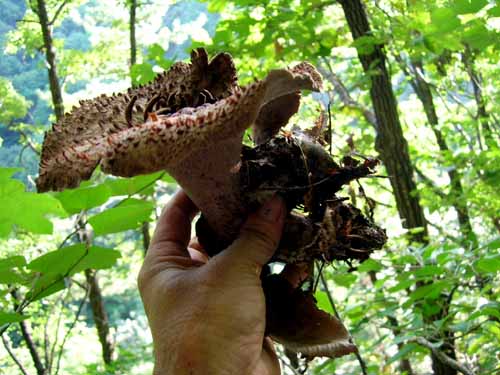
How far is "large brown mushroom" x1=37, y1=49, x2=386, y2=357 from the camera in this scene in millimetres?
1220

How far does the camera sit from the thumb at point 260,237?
131cm

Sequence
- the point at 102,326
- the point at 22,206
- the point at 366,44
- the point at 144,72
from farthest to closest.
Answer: the point at 102,326 < the point at 366,44 < the point at 144,72 < the point at 22,206

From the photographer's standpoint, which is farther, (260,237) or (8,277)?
(8,277)

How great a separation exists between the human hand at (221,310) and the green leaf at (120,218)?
349 mm

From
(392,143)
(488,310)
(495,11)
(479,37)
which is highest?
(392,143)

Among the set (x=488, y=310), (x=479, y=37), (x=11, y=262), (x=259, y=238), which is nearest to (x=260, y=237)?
(x=259, y=238)

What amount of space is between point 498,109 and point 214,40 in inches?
121

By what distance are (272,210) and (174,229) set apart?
48cm

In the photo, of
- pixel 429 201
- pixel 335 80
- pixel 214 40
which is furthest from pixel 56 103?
pixel 429 201

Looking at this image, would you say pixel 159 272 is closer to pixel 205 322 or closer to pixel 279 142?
pixel 205 322

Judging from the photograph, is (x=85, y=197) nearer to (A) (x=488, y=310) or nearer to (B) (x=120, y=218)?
(B) (x=120, y=218)

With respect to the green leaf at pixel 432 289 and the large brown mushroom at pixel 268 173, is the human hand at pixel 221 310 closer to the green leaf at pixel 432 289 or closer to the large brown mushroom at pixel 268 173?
the large brown mushroom at pixel 268 173

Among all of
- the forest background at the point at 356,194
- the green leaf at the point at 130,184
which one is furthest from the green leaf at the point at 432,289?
the green leaf at the point at 130,184

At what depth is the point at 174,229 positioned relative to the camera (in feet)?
5.45
